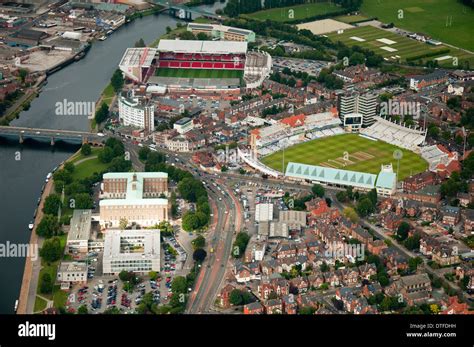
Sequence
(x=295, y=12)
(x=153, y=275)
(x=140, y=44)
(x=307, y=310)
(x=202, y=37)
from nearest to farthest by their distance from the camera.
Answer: (x=307, y=310), (x=153, y=275), (x=140, y=44), (x=202, y=37), (x=295, y=12)

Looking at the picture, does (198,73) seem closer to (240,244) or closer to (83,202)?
(83,202)

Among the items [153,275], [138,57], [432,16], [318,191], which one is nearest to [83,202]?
[153,275]

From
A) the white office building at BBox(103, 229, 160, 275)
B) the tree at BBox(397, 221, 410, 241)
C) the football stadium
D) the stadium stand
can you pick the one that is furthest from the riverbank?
the football stadium
